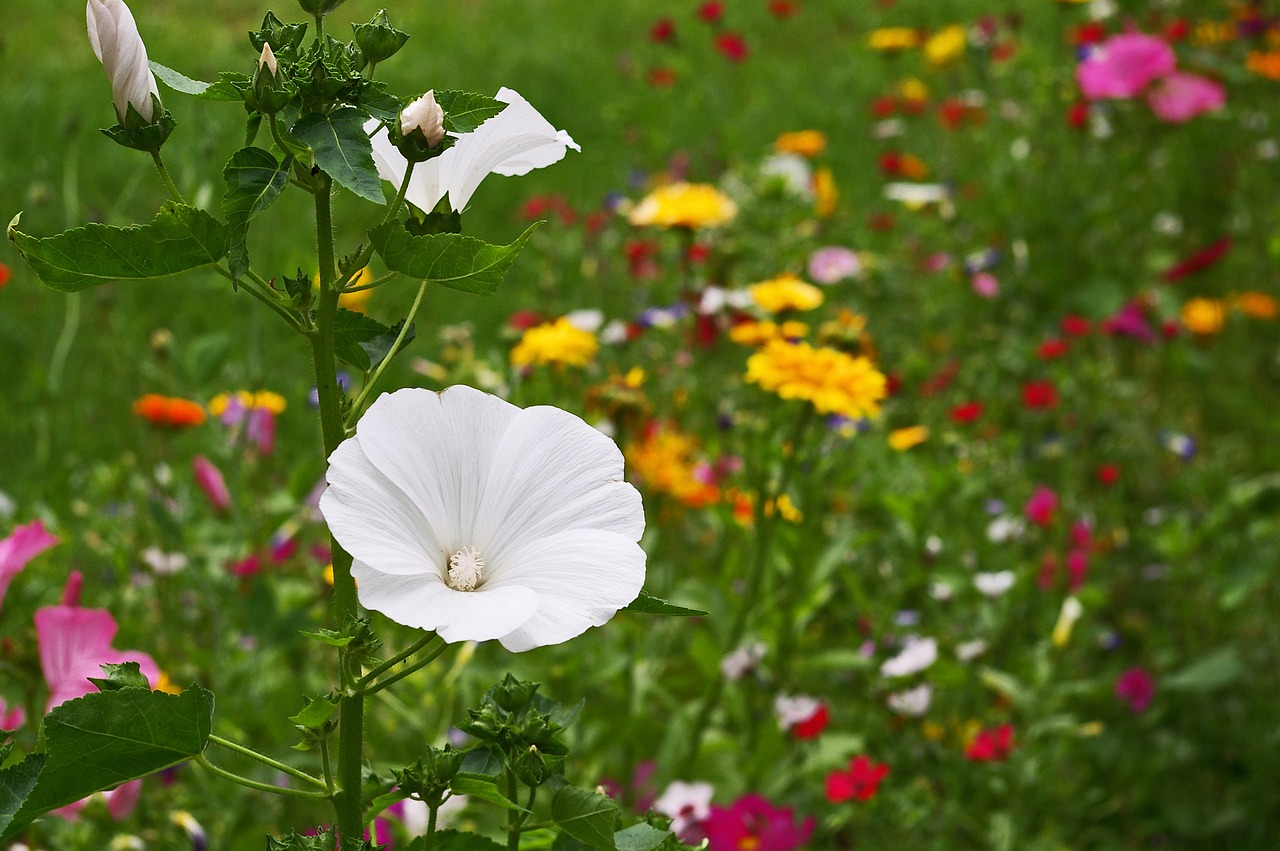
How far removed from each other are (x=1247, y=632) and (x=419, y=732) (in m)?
1.35

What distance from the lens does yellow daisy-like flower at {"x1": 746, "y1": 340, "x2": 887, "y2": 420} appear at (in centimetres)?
147

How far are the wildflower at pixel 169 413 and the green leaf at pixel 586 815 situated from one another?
4.34ft

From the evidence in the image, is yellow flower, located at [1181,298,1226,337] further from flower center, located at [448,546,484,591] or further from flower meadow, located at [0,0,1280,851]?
flower center, located at [448,546,484,591]

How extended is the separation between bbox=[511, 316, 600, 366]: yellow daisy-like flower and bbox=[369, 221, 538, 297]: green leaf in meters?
1.11

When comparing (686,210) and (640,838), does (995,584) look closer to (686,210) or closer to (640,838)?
(686,210)

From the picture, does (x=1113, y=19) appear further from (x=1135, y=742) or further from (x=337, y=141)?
(x=337, y=141)

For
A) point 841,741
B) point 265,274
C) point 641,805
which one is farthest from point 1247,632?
point 265,274

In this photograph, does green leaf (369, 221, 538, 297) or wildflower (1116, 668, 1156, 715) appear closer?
green leaf (369, 221, 538, 297)

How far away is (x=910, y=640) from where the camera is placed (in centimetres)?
171

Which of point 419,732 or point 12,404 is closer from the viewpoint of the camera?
point 419,732

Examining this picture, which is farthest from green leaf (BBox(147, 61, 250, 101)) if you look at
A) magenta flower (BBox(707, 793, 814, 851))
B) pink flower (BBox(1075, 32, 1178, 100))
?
pink flower (BBox(1075, 32, 1178, 100))

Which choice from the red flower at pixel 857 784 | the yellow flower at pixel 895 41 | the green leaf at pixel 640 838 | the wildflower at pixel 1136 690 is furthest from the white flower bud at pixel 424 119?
the yellow flower at pixel 895 41

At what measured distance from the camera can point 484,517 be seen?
0.65m

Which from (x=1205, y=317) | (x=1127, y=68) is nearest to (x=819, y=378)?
(x=1127, y=68)
